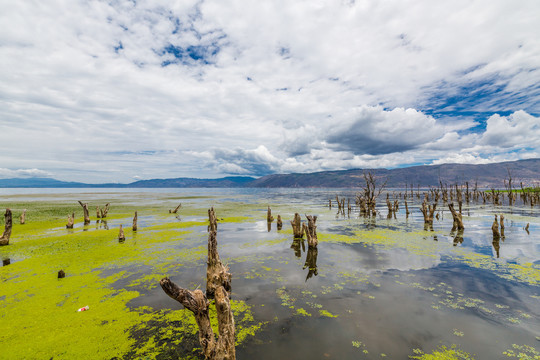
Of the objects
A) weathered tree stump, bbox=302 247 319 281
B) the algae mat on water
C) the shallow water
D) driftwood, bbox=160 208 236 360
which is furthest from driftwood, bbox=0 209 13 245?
weathered tree stump, bbox=302 247 319 281

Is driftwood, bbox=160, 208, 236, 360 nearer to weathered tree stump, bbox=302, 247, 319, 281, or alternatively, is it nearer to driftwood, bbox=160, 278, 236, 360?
driftwood, bbox=160, 278, 236, 360

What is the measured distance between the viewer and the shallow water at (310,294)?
8430 mm

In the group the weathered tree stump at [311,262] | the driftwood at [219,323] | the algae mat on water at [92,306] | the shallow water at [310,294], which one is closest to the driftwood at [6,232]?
the algae mat on water at [92,306]

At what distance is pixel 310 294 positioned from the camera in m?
12.3

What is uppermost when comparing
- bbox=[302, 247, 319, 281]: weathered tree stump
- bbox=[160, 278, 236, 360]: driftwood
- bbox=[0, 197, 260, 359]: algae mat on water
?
bbox=[160, 278, 236, 360]: driftwood

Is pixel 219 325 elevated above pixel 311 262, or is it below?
Result: above

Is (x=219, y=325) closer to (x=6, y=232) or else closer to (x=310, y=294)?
(x=310, y=294)

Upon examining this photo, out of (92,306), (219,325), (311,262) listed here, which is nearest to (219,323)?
(219,325)

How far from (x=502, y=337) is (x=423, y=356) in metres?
3.66

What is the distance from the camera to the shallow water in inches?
332

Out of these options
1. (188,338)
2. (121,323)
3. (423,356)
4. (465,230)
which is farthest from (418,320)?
(465,230)

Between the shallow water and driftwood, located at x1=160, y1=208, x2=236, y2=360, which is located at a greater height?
driftwood, located at x1=160, y1=208, x2=236, y2=360

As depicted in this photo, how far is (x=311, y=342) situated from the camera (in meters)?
8.60

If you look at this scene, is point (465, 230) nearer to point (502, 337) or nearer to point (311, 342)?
point (502, 337)
